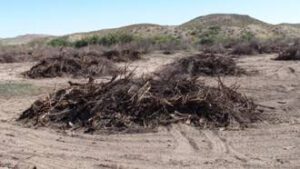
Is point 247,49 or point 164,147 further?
point 247,49

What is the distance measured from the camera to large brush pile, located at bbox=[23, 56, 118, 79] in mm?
23328

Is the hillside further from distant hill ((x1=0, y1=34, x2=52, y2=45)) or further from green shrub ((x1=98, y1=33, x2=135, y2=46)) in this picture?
distant hill ((x1=0, y1=34, x2=52, y2=45))

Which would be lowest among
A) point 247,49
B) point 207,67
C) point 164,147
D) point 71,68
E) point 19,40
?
point 19,40

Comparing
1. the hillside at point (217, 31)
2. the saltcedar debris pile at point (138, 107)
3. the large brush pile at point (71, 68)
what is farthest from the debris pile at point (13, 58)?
the hillside at point (217, 31)

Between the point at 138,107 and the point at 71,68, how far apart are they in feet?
39.2

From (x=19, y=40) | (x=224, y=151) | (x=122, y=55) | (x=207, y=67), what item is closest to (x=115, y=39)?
(x=122, y=55)

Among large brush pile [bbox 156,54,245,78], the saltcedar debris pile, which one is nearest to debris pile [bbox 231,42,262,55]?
large brush pile [bbox 156,54,245,78]

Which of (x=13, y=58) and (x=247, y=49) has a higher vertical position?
(x=247, y=49)

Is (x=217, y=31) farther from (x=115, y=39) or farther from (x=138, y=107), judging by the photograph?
(x=138, y=107)

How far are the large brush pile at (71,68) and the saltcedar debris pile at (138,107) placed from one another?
9.90 meters

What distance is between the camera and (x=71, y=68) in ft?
77.8

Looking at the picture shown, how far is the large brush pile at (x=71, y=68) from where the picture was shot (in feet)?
76.5

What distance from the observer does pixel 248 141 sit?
10430mm

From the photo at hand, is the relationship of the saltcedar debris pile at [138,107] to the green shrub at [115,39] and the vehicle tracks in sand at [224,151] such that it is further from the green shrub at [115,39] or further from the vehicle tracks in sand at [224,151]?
the green shrub at [115,39]
